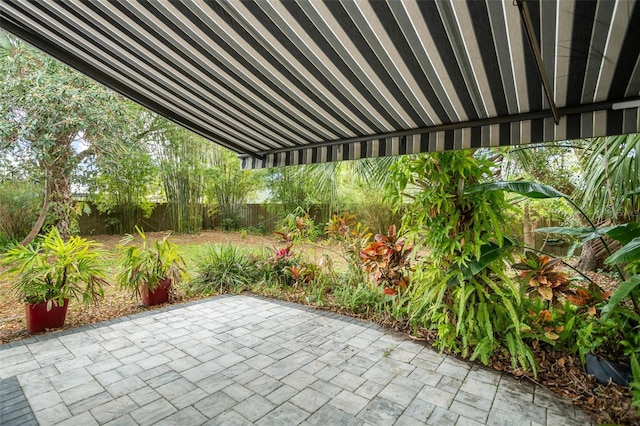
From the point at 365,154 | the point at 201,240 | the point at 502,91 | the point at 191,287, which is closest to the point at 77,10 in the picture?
the point at 365,154

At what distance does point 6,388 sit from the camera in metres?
2.26

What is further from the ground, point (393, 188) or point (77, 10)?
point (77, 10)

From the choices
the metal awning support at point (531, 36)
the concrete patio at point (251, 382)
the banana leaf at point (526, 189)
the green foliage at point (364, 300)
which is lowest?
the concrete patio at point (251, 382)

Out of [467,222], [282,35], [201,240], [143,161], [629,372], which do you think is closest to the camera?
[282,35]

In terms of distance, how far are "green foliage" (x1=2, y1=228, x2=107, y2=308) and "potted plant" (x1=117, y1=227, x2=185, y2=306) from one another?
1.49 feet

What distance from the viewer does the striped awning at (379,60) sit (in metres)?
1.46

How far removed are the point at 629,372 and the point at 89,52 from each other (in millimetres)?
4768

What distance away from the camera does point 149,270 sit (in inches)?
162

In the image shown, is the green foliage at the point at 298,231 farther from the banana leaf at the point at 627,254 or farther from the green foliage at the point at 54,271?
the banana leaf at the point at 627,254

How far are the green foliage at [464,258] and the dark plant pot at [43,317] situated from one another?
4.07 m

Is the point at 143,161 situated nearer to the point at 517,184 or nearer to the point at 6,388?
the point at 6,388

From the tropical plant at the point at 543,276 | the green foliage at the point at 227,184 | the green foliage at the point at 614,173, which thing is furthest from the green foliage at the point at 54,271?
the green foliage at the point at 227,184

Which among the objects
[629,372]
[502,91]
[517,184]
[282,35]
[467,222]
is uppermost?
[282,35]

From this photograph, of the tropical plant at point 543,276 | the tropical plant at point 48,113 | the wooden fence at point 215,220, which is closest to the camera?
the tropical plant at point 543,276
